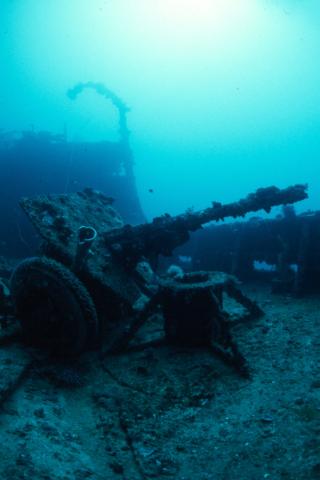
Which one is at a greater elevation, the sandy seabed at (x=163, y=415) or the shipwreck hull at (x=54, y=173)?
the shipwreck hull at (x=54, y=173)

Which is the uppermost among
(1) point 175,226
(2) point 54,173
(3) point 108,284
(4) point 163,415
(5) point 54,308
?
(2) point 54,173

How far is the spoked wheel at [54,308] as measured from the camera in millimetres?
4594

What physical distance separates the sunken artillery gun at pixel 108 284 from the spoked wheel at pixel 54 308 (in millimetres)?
13

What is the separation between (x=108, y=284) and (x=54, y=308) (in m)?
1.01

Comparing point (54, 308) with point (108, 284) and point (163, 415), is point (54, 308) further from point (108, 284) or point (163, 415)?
point (163, 415)

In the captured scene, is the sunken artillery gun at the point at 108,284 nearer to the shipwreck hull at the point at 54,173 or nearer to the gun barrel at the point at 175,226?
the gun barrel at the point at 175,226

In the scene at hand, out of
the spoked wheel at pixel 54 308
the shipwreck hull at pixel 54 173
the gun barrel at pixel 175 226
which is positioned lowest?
the spoked wheel at pixel 54 308

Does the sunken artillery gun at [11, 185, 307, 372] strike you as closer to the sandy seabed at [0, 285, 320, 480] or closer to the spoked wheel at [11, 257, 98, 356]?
the spoked wheel at [11, 257, 98, 356]

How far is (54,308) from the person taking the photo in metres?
4.68

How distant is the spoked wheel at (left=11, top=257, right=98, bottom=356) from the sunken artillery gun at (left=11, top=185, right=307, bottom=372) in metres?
0.01

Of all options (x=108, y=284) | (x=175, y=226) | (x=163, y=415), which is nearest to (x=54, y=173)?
(x=175, y=226)

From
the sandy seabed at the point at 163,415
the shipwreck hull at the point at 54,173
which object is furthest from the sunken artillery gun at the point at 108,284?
the shipwreck hull at the point at 54,173

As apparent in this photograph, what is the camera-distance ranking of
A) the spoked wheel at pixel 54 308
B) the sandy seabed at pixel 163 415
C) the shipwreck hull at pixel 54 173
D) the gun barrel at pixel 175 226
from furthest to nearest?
the shipwreck hull at pixel 54 173 → the gun barrel at pixel 175 226 → the spoked wheel at pixel 54 308 → the sandy seabed at pixel 163 415

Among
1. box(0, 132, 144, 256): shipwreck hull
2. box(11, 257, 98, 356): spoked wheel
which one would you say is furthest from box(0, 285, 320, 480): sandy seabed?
box(0, 132, 144, 256): shipwreck hull
